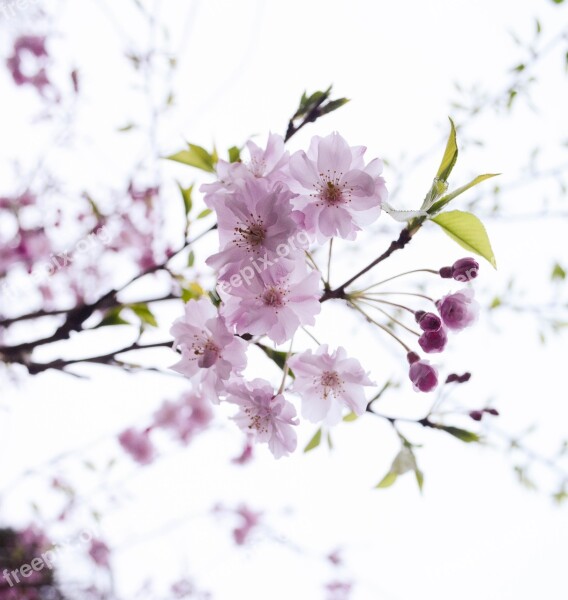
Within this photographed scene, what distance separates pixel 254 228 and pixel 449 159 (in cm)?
35

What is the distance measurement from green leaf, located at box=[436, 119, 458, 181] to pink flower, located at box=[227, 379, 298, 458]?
545 millimetres

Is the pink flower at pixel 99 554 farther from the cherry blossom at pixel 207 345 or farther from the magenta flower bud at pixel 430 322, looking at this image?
the magenta flower bud at pixel 430 322

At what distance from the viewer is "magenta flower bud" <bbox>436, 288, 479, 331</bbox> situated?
92 cm

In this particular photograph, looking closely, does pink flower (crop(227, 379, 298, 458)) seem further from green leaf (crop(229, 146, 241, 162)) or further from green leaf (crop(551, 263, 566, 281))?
green leaf (crop(551, 263, 566, 281))

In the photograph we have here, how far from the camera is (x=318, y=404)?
3.61ft

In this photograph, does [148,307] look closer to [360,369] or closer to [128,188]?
[360,369]

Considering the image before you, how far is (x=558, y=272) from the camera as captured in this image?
8.66ft

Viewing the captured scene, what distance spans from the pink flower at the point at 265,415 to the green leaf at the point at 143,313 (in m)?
0.47

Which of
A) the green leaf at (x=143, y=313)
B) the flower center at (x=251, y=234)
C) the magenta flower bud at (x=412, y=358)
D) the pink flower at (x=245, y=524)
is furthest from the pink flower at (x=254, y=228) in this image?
the pink flower at (x=245, y=524)

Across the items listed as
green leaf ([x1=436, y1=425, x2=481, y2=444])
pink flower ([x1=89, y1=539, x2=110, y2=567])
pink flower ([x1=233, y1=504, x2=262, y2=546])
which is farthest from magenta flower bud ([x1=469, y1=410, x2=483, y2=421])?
pink flower ([x1=233, y1=504, x2=262, y2=546])

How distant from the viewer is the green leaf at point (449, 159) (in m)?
0.80

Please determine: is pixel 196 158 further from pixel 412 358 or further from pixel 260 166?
pixel 412 358

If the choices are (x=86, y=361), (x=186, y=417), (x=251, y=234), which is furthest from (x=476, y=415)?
(x=186, y=417)

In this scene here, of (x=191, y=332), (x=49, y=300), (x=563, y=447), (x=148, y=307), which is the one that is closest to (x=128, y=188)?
(x=49, y=300)
